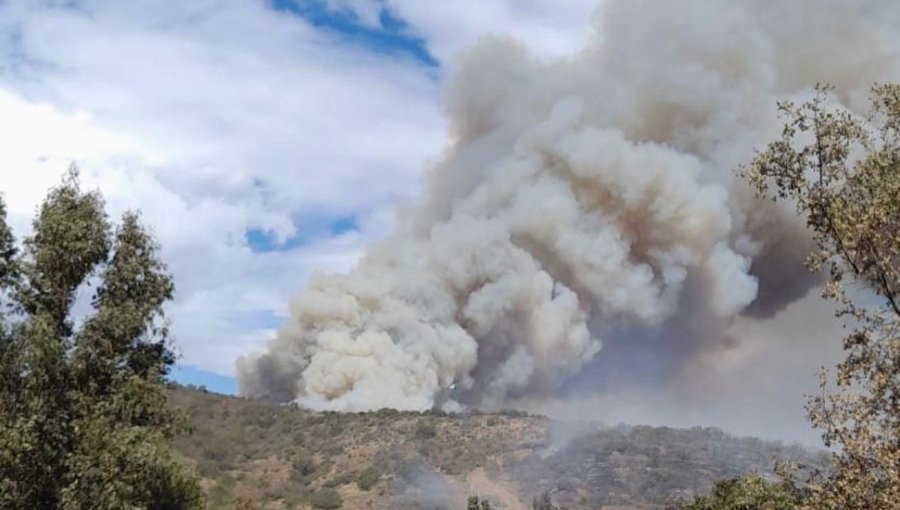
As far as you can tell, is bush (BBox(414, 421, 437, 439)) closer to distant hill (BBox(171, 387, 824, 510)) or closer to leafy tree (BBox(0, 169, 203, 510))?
distant hill (BBox(171, 387, 824, 510))

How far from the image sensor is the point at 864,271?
39.8 ft

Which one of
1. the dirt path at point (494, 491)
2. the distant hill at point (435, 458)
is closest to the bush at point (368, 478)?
the distant hill at point (435, 458)

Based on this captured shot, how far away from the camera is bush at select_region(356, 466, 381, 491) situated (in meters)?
61.0

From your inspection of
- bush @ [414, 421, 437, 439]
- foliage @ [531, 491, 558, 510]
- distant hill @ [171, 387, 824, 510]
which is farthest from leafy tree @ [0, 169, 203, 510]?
bush @ [414, 421, 437, 439]

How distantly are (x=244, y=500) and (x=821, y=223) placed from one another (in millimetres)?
49344

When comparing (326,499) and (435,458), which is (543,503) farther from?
(435,458)

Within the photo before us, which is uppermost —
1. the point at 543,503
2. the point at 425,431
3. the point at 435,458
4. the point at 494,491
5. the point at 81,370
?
the point at 425,431

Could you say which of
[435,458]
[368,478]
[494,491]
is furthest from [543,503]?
[435,458]

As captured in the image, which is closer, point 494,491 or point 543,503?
point 543,503

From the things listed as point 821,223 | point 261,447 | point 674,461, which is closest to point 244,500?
point 261,447

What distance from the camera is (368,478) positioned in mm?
62062

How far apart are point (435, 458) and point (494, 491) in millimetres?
8197

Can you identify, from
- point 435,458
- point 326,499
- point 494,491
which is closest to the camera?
point 326,499

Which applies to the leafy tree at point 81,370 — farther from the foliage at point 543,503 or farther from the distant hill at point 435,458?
Result: the foliage at point 543,503
